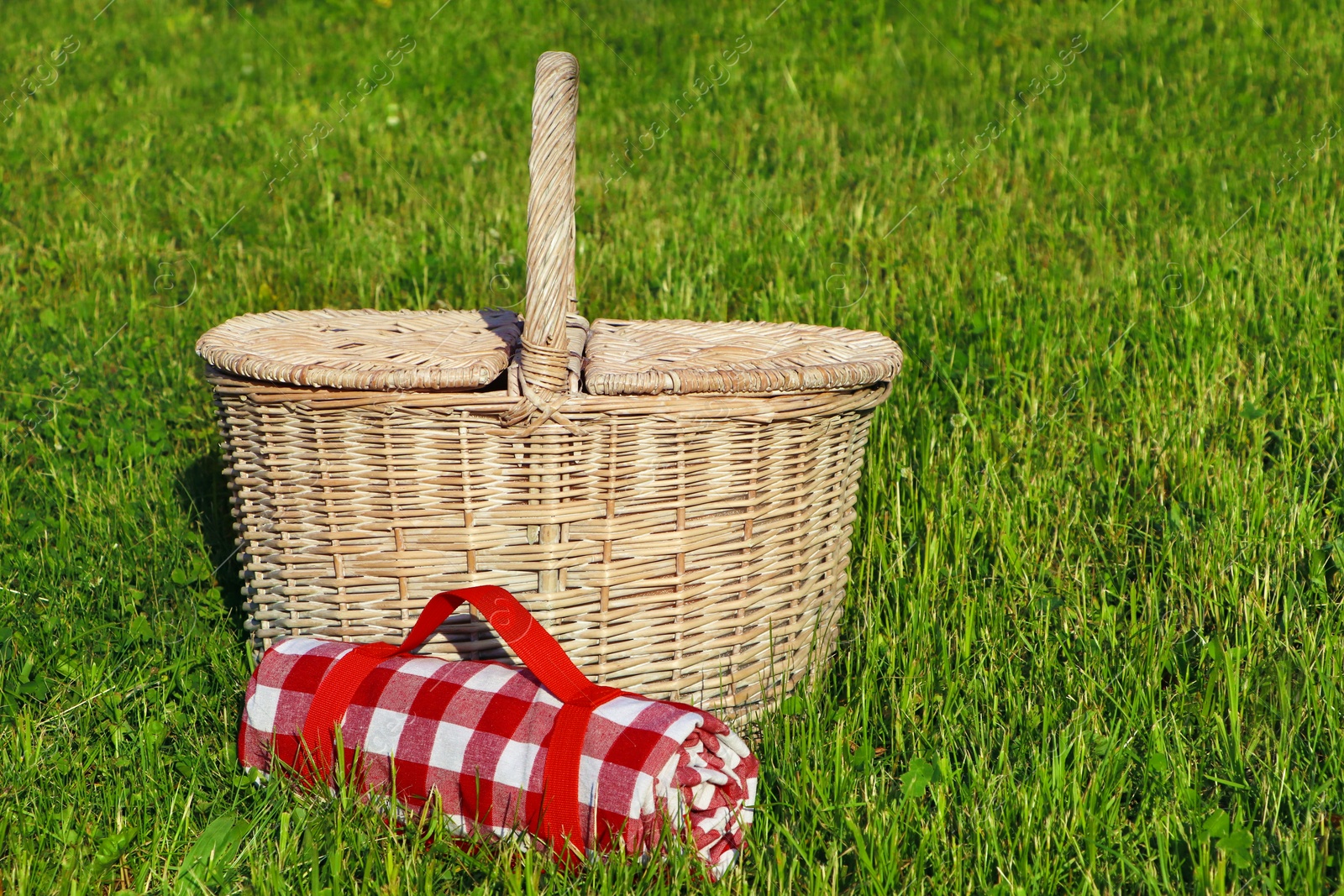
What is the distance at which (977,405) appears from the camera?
2.99 meters

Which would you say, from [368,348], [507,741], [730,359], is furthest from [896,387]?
[507,741]

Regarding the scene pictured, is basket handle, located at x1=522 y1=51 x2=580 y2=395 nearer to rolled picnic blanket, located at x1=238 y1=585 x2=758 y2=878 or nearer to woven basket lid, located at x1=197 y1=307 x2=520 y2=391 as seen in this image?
woven basket lid, located at x1=197 y1=307 x2=520 y2=391

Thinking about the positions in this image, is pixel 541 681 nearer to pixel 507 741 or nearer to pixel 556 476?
pixel 507 741

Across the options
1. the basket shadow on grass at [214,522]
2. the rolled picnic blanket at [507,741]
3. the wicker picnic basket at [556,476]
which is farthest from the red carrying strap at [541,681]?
the basket shadow on grass at [214,522]

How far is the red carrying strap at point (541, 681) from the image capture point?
1722mm

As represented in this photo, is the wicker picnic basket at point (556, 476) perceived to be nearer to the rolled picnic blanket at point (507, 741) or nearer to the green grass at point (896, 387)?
the rolled picnic blanket at point (507, 741)

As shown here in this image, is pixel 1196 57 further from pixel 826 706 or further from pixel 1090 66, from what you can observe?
pixel 826 706

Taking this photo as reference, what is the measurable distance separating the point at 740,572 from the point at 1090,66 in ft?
15.8

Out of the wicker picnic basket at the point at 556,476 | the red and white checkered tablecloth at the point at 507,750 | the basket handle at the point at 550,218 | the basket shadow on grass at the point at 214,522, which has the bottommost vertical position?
the basket shadow on grass at the point at 214,522

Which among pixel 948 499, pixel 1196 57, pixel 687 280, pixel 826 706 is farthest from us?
pixel 1196 57

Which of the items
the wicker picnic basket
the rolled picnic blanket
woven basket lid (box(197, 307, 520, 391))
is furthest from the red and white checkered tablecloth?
woven basket lid (box(197, 307, 520, 391))

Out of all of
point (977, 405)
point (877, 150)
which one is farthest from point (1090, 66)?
point (977, 405)

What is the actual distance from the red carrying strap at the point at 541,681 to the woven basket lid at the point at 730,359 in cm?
41

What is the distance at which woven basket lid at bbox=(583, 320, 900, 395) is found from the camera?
193 centimetres
